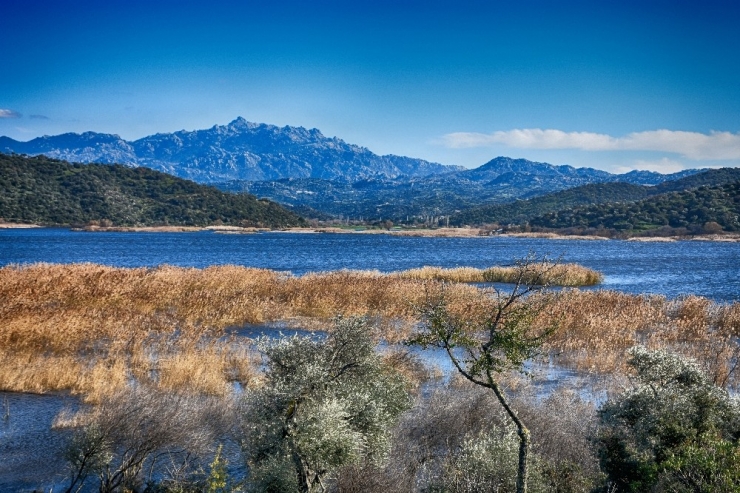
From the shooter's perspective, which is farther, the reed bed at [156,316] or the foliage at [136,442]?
the reed bed at [156,316]

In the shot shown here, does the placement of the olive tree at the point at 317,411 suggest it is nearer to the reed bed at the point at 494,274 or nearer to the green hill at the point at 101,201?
the reed bed at the point at 494,274

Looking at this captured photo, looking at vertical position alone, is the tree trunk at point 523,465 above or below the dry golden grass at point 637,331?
above

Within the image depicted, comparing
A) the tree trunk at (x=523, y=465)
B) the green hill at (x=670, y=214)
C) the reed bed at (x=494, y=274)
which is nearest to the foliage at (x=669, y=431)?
the tree trunk at (x=523, y=465)

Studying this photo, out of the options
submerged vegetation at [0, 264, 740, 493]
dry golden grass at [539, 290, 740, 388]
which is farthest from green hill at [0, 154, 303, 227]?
dry golden grass at [539, 290, 740, 388]

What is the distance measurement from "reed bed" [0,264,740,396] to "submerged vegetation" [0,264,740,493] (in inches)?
4.4

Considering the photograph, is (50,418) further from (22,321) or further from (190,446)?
(22,321)

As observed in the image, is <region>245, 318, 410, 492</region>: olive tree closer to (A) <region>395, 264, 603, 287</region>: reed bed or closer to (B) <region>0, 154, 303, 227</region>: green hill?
(A) <region>395, 264, 603, 287</region>: reed bed

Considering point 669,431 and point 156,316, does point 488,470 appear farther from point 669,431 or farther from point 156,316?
point 156,316

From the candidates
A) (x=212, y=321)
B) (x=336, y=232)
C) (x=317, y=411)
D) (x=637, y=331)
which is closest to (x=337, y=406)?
(x=317, y=411)

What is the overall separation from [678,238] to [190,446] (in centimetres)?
16307

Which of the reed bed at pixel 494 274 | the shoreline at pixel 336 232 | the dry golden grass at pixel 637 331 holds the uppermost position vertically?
the dry golden grass at pixel 637 331

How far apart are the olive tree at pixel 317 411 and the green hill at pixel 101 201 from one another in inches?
6673

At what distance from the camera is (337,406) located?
792 centimetres

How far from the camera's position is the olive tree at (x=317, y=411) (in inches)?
308
